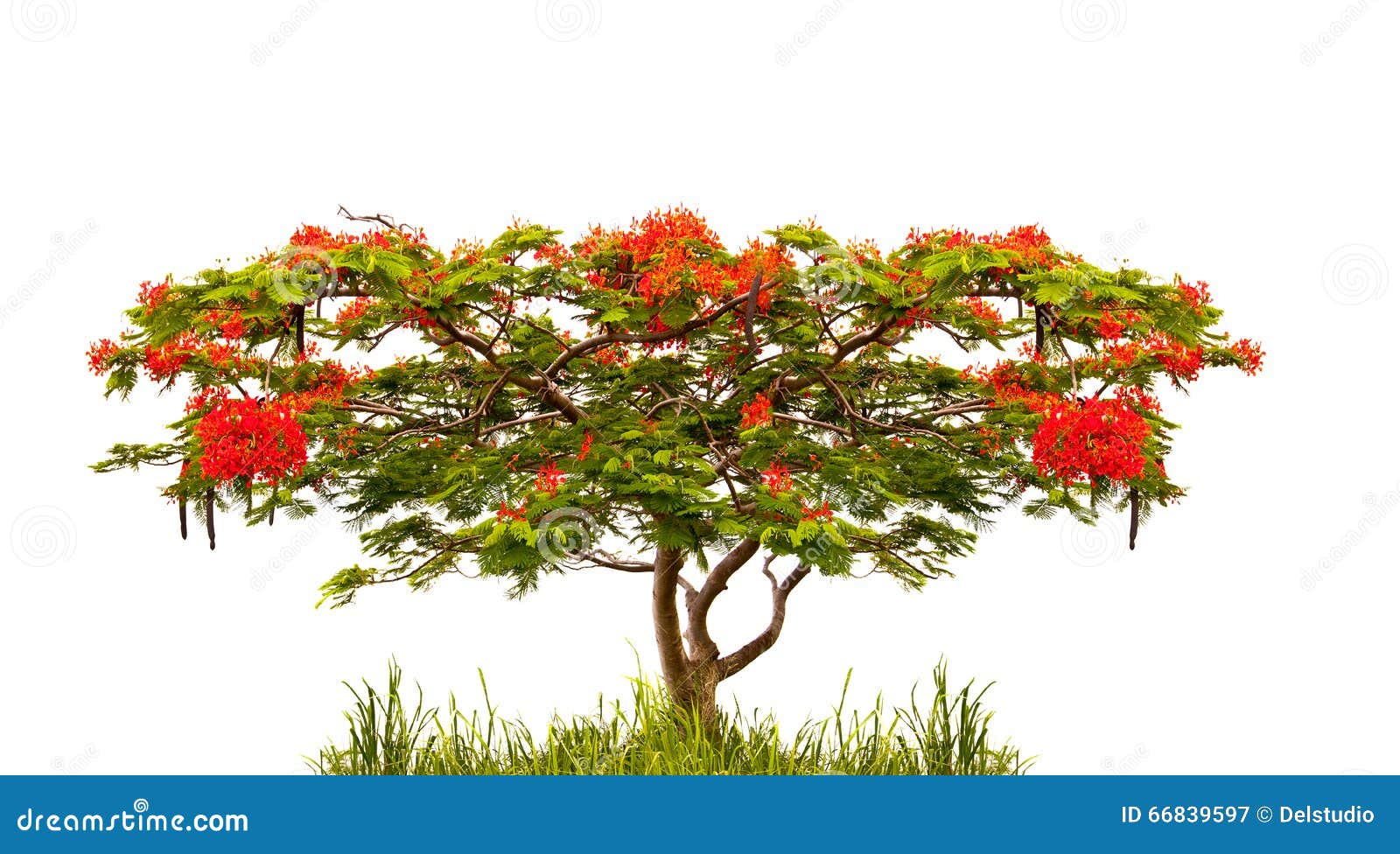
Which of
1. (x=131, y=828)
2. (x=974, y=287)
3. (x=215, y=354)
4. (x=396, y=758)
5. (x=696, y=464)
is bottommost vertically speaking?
(x=131, y=828)

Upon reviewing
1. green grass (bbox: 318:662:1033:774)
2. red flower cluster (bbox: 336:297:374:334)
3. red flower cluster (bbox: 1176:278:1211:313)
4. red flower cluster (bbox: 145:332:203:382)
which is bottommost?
green grass (bbox: 318:662:1033:774)

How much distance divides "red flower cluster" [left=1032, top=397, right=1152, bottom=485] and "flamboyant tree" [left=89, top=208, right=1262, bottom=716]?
15 millimetres

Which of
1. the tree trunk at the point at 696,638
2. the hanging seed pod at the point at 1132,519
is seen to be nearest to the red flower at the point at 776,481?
the tree trunk at the point at 696,638

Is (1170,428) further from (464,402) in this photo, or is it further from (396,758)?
(396,758)

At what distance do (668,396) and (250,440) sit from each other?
8.96ft

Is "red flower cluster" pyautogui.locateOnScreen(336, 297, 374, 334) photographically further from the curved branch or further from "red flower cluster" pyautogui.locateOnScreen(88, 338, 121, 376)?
the curved branch

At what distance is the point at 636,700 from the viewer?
8242 mm

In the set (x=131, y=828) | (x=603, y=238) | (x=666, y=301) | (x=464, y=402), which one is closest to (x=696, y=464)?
(x=666, y=301)

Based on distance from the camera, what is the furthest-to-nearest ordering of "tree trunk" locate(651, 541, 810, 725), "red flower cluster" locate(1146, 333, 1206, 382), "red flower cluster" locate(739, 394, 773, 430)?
"tree trunk" locate(651, 541, 810, 725), "red flower cluster" locate(1146, 333, 1206, 382), "red flower cluster" locate(739, 394, 773, 430)

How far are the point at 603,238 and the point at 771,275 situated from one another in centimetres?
99

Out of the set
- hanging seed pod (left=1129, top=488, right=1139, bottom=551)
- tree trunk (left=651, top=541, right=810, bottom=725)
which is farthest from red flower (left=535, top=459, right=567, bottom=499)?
hanging seed pod (left=1129, top=488, right=1139, bottom=551)

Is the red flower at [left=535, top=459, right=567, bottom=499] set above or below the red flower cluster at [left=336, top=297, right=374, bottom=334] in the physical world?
below

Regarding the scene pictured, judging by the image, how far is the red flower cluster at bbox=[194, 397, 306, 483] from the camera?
6.42 meters

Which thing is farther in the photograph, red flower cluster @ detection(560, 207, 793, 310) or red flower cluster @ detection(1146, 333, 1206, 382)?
red flower cluster @ detection(1146, 333, 1206, 382)
